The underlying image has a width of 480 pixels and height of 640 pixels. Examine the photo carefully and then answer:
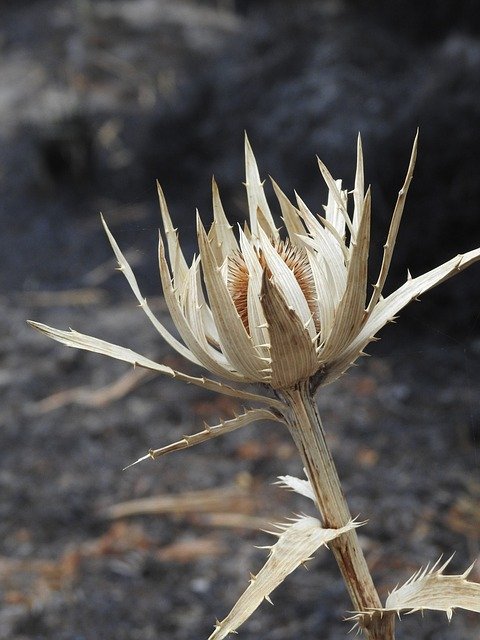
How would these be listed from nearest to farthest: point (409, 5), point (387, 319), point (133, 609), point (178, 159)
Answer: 1. point (387, 319)
2. point (133, 609)
3. point (409, 5)
4. point (178, 159)

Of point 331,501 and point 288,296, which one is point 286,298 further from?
point 331,501

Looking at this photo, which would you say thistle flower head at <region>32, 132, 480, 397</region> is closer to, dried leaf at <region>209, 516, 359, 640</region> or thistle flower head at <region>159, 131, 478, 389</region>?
thistle flower head at <region>159, 131, 478, 389</region>

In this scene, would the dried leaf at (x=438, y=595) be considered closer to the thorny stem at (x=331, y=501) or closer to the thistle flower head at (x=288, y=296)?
the thorny stem at (x=331, y=501)

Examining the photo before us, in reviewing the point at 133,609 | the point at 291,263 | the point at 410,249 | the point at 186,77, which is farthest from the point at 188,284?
the point at 186,77

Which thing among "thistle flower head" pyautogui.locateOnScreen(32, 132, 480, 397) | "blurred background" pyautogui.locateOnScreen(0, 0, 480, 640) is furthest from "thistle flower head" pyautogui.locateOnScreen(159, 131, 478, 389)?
"blurred background" pyautogui.locateOnScreen(0, 0, 480, 640)

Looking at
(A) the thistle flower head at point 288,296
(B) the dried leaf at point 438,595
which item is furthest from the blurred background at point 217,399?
(A) the thistle flower head at point 288,296

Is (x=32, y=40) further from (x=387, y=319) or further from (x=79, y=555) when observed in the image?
(x=387, y=319)

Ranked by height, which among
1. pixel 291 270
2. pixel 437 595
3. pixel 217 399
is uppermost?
pixel 291 270

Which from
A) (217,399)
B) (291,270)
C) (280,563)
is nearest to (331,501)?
(280,563)
